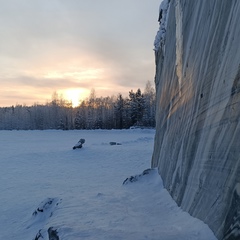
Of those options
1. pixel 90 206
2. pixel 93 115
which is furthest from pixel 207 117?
pixel 93 115

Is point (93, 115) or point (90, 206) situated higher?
point (93, 115)

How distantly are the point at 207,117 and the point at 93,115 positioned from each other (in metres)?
59.6

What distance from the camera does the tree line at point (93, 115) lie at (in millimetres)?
52478

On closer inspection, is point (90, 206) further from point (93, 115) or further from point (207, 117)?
point (93, 115)

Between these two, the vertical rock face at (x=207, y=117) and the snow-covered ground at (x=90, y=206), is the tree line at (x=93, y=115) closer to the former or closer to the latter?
the snow-covered ground at (x=90, y=206)

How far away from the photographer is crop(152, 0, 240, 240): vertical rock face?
2715 millimetres

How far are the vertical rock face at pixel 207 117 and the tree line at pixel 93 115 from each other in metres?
44.9

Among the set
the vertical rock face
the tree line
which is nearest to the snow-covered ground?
the vertical rock face

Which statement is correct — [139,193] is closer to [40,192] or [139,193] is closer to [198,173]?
[198,173]

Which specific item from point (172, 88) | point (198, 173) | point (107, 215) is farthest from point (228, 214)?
point (172, 88)

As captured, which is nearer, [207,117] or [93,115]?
[207,117]

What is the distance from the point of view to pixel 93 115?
62656 mm

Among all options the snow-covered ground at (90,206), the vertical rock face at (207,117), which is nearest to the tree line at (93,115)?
the snow-covered ground at (90,206)

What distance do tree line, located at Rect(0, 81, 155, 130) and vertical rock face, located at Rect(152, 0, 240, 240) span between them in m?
44.9
